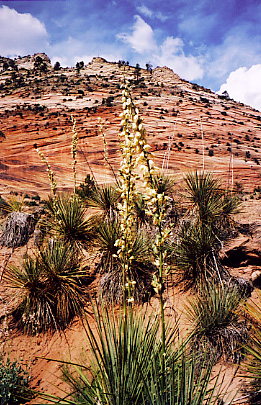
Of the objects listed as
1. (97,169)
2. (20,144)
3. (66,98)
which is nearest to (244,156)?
(97,169)

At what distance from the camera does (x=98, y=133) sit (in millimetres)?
17578

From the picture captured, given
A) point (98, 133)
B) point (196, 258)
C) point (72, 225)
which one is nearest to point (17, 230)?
point (72, 225)

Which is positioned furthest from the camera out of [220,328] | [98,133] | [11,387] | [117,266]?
[98,133]

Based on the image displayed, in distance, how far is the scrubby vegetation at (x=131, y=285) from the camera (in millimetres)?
1746

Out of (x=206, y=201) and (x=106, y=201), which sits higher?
(x=206, y=201)

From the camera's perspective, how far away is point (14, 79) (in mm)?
33625

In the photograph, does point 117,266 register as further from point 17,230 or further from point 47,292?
point 17,230

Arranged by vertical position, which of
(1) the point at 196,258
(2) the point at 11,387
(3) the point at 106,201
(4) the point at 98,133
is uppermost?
(4) the point at 98,133

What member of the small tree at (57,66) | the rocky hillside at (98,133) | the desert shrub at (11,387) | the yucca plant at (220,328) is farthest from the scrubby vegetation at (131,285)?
the small tree at (57,66)

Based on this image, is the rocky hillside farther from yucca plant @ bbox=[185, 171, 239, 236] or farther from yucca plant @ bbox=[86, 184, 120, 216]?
yucca plant @ bbox=[185, 171, 239, 236]

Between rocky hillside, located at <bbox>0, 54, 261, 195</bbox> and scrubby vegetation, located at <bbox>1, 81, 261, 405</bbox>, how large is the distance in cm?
329

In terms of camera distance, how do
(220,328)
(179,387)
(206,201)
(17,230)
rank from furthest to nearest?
(17,230) → (206,201) → (220,328) → (179,387)

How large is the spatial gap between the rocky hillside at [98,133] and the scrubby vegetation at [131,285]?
329 cm

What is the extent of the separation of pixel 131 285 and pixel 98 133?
1701 cm
